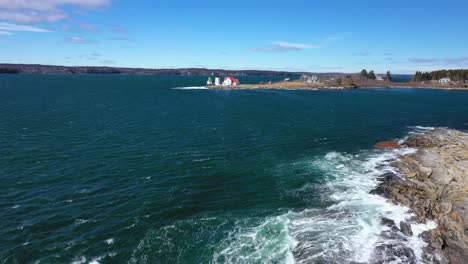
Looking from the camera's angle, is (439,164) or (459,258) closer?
(459,258)

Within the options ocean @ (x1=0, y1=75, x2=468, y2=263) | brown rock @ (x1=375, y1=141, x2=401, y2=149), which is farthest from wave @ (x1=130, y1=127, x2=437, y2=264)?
brown rock @ (x1=375, y1=141, x2=401, y2=149)

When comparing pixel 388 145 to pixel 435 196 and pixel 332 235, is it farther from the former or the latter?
pixel 332 235

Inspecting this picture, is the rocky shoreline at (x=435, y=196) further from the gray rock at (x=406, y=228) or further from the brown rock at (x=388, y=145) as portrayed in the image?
the brown rock at (x=388, y=145)

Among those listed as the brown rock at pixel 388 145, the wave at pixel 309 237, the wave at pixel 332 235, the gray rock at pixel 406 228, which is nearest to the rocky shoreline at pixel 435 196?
the gray rock at pixel 406 228

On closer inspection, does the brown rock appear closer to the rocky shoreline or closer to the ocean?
the ocean

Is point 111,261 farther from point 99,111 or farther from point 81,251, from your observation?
point 99,111

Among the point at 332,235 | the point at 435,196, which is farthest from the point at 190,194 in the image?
the point at 435,196

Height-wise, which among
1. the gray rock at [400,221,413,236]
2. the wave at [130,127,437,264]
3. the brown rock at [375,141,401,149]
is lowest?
the wave at [130,127,437,264]

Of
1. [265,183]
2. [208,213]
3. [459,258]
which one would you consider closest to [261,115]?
[265,183]
